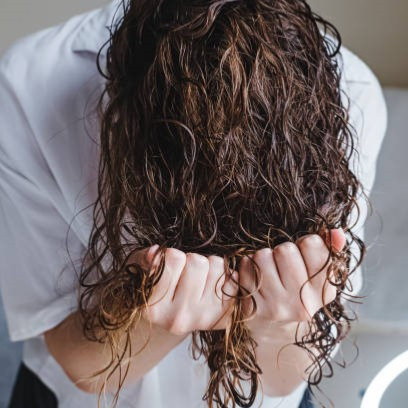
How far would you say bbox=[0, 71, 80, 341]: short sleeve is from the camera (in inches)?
27.6

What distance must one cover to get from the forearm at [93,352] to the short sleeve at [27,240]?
20 millimetres

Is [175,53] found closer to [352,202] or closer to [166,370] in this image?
[352,202]

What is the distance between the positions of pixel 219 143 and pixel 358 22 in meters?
0.85

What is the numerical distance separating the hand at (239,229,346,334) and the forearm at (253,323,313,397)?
131 mm

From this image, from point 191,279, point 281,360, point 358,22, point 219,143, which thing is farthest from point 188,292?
point 358,22

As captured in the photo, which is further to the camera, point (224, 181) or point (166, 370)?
point (166, 370)

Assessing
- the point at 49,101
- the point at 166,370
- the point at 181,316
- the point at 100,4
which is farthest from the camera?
the point at 100,4

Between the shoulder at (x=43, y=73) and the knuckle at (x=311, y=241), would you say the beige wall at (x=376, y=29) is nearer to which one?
the shoulder at (x=43, y=73)

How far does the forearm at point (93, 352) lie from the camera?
26.4 inches

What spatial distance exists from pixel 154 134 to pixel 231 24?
105 millimetres

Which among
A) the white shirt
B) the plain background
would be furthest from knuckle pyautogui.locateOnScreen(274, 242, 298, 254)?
the plain background

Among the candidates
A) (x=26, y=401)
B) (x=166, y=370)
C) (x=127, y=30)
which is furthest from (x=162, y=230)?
(x=26, y=401)

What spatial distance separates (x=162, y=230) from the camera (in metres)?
0.55

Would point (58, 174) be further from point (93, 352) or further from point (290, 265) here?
point (290, 265)
